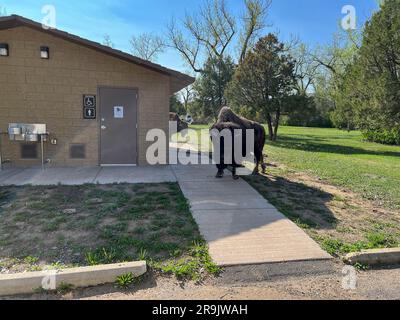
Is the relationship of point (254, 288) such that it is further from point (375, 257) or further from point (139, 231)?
point (139, 231)

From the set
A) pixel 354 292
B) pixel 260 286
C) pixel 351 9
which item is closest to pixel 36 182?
pixel 260 286

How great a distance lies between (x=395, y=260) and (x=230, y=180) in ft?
13.0

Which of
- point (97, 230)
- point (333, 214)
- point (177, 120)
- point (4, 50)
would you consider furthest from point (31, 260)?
point (177, 120)

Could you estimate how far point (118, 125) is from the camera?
27.7 ft

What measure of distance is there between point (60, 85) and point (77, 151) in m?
1.80

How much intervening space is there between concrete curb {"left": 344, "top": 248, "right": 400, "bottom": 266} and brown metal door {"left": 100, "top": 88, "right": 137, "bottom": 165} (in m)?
6.51

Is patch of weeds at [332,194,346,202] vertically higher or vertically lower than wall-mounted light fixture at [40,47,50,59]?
lower

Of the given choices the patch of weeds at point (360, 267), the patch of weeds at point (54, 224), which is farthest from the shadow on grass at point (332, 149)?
the patch of weeds at point (54, 224)

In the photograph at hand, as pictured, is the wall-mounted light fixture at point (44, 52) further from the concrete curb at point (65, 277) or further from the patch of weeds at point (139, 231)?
the concrete curb at point (65, 277)

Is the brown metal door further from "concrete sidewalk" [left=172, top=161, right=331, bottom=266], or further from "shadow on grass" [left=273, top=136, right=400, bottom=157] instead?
"shadow on grass" [left=273, top=136, right=400, bottom=157]

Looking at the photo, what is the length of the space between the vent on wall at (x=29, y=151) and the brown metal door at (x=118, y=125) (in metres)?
1.71

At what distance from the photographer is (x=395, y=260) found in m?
3.56

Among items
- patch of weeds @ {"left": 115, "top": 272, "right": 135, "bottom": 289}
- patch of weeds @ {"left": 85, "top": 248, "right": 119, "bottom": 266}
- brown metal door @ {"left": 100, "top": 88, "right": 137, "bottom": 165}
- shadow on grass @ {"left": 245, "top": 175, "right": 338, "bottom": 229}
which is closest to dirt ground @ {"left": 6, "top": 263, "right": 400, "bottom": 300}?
patch of weeds @ {"left": 115, "top": 272, "right": 135, "bottom": 289}

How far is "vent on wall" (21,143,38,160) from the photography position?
8.05 meters
